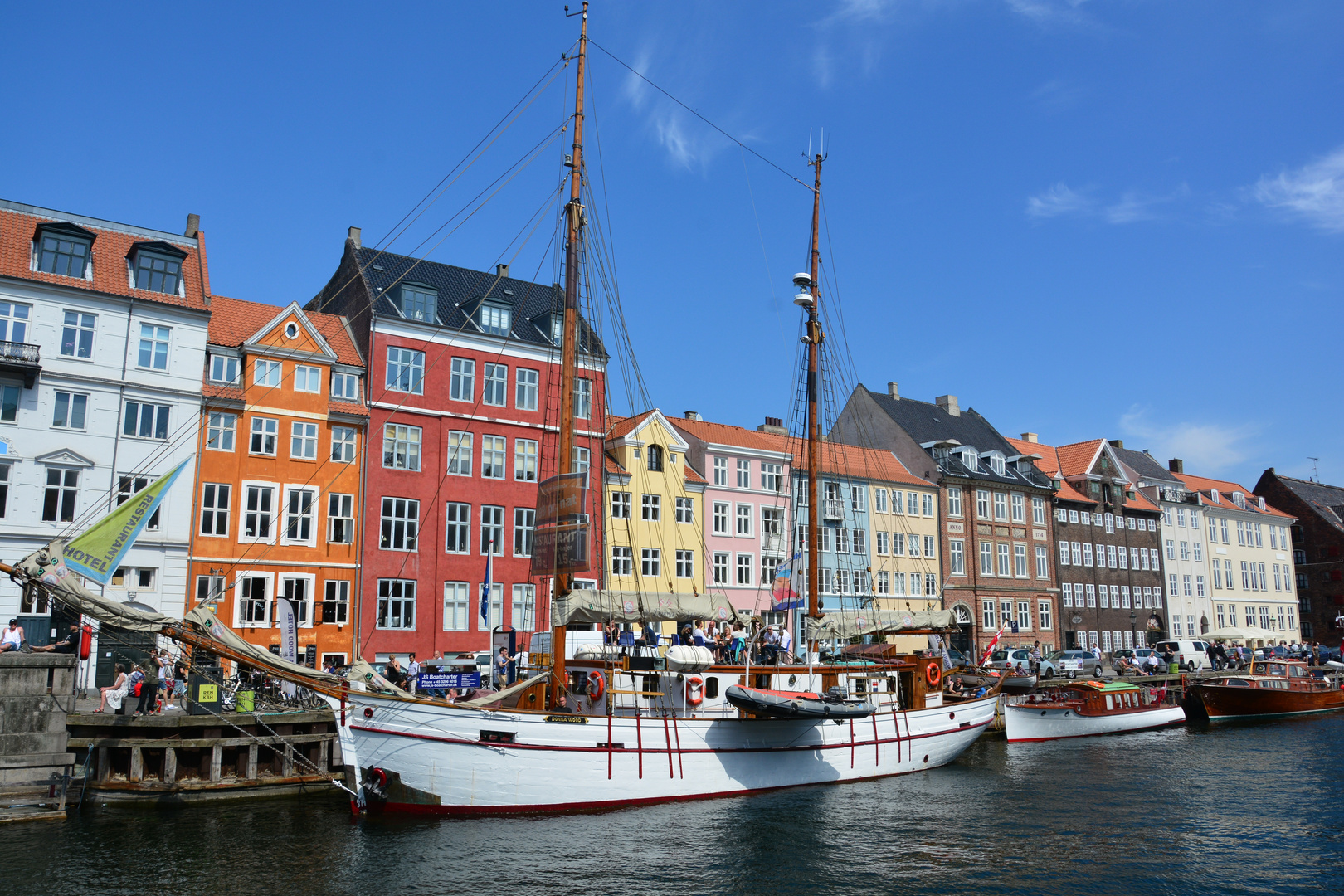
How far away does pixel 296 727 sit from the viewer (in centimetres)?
2631

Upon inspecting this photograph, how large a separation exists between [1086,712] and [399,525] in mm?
29625

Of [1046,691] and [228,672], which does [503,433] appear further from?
[1046,691]

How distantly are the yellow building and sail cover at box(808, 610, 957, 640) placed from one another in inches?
505

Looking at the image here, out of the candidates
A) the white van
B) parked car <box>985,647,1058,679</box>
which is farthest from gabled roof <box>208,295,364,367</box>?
the white van

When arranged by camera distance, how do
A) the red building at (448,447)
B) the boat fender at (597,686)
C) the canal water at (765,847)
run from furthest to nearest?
the red building at (448,447) → the boat fender at (597,686) → the canal water at (765,847)

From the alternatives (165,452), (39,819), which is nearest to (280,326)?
(165,452)

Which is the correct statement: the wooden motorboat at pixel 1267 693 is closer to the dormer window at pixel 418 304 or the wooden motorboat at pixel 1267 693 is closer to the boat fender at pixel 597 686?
the boat fender at pixel 597 686

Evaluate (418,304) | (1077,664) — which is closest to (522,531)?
(418,304)

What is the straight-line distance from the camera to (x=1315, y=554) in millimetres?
88562

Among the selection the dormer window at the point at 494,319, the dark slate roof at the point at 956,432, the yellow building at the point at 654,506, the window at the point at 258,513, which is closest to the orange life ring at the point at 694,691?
the window at the point at 258,513

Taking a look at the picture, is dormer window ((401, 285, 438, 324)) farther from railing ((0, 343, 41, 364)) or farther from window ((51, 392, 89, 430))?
railing ((0, 343, 41, 364))

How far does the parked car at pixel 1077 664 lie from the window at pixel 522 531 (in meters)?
28.0

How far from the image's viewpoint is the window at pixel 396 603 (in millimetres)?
40344

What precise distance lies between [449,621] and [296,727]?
15.8m
